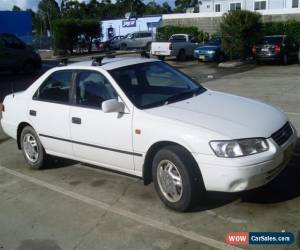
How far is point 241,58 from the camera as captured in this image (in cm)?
2462

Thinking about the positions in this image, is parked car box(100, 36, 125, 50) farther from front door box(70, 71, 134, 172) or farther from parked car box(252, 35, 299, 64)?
front door box(70, 71, 134, 172)

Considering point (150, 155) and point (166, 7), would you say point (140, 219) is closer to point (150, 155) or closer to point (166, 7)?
point (150, 155)

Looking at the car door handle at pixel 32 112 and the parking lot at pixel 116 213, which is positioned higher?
the car door handle at pixel 32 112

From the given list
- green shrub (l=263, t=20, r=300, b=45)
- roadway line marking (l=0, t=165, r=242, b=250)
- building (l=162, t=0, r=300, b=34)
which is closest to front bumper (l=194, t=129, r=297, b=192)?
roadway line marking (l=0, t=165, r=242, b=250)

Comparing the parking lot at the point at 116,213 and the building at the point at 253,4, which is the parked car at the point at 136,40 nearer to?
the building at the point at 253,4

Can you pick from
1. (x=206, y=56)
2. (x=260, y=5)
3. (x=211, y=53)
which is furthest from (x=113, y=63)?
(x=260, y=5)

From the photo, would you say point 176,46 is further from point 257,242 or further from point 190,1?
point 190,1

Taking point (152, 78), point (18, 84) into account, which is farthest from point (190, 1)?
point (152, 78)

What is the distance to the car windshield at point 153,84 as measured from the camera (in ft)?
17.8

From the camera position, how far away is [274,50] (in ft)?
75.5

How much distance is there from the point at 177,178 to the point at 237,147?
0.72 metres

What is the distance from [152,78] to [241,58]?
63.8ft

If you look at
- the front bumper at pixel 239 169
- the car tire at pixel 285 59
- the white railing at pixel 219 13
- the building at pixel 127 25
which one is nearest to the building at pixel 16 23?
the white railing at pixel 219 13

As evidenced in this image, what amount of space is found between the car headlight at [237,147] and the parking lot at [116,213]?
0.67 meters
